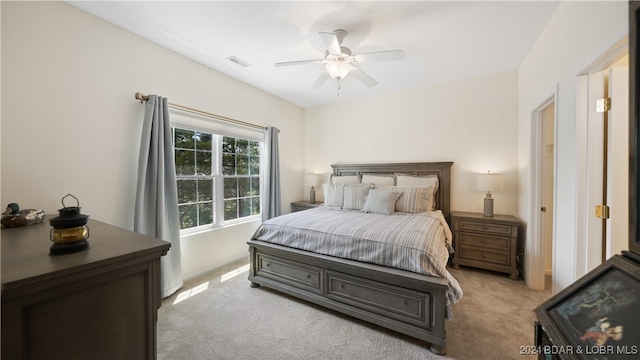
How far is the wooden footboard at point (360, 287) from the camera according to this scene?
1.70m

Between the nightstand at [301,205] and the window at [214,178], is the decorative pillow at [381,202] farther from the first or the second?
the window at [214,178]

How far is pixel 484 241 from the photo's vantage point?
2930 millimetres

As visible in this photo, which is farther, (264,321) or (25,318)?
(264,321)

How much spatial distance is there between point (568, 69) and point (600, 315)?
1.95m

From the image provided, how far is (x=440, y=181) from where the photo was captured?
3521mm

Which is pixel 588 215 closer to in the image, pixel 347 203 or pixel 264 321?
pixel 347 203

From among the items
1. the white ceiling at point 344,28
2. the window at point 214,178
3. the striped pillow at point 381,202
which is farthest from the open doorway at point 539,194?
the window at point 214,178

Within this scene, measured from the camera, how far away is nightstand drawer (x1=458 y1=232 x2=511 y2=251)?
282 cm

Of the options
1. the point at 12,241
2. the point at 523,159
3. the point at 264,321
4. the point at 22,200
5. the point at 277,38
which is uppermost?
the point at 277,38

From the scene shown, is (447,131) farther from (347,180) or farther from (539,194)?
(347,180)

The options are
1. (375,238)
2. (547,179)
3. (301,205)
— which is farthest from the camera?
(301,205)

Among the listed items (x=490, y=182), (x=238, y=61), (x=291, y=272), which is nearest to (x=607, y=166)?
(x=490, y=182)

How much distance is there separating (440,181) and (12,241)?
13.4 ft

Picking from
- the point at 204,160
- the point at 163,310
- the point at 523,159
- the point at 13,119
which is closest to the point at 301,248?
the point at 163,310
